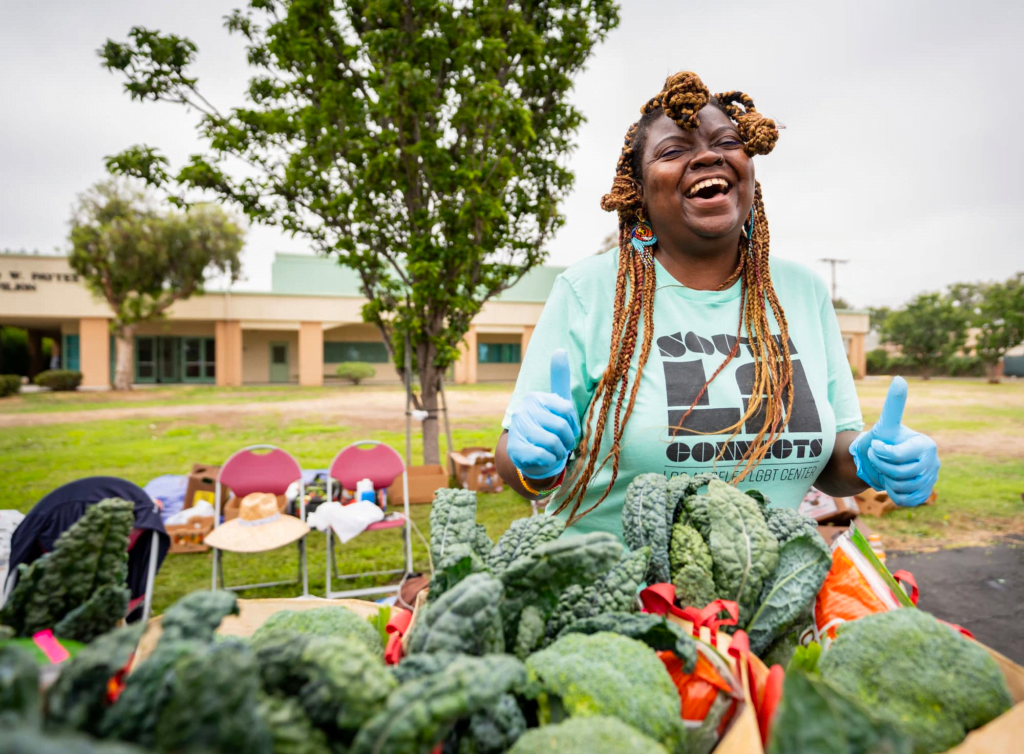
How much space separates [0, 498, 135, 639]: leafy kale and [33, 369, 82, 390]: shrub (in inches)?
1052

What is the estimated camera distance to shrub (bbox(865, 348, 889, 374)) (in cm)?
3653

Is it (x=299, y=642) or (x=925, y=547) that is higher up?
(x=299, y=642)

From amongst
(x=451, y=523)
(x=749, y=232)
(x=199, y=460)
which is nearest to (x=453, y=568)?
(x=451, y=523)

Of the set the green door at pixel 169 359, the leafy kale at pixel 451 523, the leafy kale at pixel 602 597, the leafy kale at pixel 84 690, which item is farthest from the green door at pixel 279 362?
the leafy kale at pixel 84 690

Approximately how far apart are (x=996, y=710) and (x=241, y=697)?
0.78 meters

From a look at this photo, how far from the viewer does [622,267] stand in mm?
1645

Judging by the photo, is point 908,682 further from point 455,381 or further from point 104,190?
point 455,381

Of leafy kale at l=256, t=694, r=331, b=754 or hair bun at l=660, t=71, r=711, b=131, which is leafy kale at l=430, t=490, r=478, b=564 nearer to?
leafy kale at l=256, t=694, r=331, b=754

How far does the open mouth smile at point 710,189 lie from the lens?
4.84 ft

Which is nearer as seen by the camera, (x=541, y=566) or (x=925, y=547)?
(x=541, y=566)

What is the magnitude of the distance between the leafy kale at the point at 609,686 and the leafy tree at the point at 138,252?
74.6ft

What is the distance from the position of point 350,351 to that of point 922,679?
98.7 feet

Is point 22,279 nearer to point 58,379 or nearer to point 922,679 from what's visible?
point 58,379

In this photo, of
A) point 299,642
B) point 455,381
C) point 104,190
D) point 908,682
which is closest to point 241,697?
point 299,642
